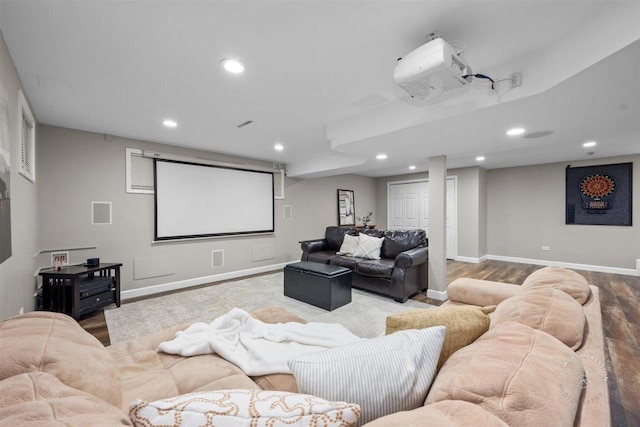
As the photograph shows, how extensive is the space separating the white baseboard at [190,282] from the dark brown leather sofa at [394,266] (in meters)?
1.14

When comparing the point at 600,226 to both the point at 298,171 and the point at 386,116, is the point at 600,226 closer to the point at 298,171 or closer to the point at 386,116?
the point at 386,116

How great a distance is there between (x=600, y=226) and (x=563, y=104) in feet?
16.0

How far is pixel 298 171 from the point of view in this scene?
222 inches

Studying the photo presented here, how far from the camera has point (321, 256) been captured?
480 cm

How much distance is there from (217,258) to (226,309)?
156 cm

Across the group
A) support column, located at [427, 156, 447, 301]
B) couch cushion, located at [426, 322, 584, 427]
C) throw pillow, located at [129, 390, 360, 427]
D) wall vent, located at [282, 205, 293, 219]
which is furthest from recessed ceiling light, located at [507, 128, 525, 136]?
wall vent, located at [282, 205, 293, 219]

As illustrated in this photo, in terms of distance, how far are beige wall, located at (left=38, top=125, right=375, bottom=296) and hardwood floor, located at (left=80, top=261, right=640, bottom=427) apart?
0.94 metres

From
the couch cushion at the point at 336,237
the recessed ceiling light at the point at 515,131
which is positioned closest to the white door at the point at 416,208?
the couch cushion at the point at 336,237

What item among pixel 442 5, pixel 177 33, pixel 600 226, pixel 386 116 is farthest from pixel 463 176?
pixel 177 33

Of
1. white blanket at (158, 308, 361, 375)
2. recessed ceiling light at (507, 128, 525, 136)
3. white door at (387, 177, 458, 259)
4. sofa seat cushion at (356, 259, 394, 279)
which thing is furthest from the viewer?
white door at (387, 177, 458, 259)

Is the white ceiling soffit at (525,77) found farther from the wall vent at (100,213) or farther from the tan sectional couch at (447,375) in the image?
the wall vent at (100,213)

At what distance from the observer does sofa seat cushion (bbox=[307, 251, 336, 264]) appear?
4670 mm

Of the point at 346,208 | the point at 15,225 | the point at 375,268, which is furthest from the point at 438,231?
the point at 15,225

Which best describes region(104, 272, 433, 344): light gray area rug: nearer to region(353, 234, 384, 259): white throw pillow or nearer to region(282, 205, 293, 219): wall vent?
region(353, 234, 384, 259): white throw pillow
